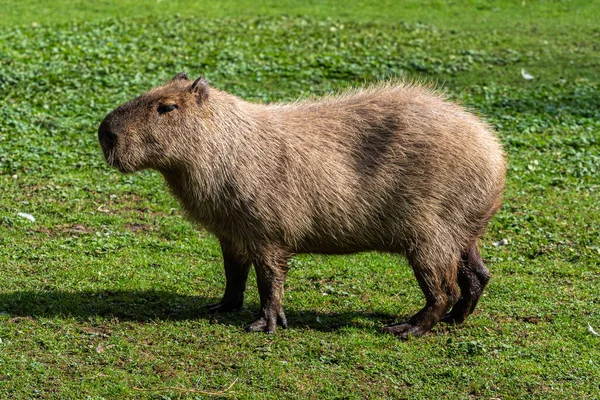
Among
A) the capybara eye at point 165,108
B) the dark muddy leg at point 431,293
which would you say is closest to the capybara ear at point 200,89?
the capybara eye at point 165,108

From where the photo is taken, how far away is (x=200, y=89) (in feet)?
18.6

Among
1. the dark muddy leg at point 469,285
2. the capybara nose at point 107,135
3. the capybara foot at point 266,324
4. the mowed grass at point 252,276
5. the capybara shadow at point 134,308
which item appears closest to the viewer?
the mowed grass at point 252,276

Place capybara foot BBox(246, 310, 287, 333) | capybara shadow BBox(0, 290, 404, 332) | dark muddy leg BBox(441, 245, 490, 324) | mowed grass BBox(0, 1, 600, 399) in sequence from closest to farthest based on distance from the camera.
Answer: mowed grass BBox(0, 1, 600, 399) < capybara foot BBox(246, 310, 287, 333) < capybara shadow BBox(0, 290, 404, 332) < dark muddy leg BBox(441, 245, 490, 324)

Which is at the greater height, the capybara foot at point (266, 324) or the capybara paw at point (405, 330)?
the capybara foot at point (266, 324)

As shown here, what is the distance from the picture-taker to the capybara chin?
5.66 meters

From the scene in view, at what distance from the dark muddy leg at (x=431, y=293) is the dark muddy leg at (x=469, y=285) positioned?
18cm

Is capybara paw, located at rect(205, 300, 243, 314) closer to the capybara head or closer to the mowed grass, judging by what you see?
the mowed grass

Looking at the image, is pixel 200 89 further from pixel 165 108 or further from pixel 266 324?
pixel 266 324

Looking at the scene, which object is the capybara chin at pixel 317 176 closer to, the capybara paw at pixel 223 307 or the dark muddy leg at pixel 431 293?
the dark muddy leg at pixel 431 293

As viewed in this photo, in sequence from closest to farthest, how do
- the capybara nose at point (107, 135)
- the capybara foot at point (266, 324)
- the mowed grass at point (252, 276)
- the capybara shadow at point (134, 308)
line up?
the mowed grass at point (252, 276)
the capybara nose at point (107, 135)
the capybara foot at point (266, 324)
the capybara shadow at point (134, 308)

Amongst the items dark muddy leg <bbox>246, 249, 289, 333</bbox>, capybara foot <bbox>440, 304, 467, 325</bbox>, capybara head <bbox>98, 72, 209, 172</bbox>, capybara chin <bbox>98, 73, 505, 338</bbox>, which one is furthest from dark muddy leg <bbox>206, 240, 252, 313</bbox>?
capybara foot <bbox>440, 304, 467, 325</bbox>

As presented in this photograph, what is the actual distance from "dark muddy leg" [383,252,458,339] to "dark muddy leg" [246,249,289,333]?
2.34 ft

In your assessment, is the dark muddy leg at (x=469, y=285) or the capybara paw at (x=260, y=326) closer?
the capybara paw at (x=260, y=326)

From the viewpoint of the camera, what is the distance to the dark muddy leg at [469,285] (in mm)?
6066
